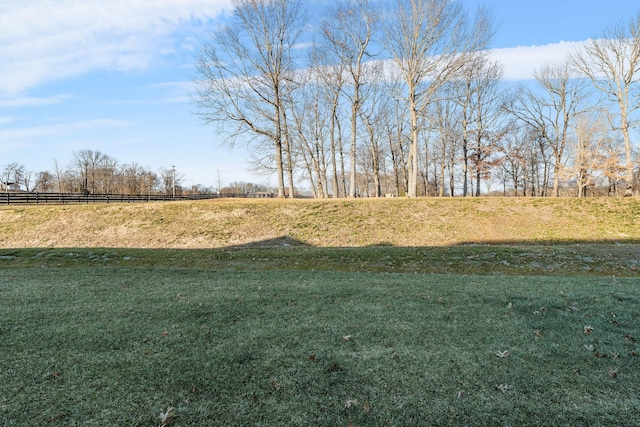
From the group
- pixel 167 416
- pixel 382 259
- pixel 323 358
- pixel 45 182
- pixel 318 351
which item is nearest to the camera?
pixel 167 416

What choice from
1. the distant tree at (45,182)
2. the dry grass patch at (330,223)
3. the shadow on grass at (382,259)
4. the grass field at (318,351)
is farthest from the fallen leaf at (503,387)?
the distant tree at (45,182)

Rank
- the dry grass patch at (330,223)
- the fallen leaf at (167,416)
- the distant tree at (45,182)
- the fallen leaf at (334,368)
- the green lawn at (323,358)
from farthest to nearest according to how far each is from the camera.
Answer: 1. the distant tree at (45,182)
2. the dry grass patch at (330,223)
3. the fallen leaf at (334,368)
4. the green lawn at (323,358)
5. the fallen leaf at (167,416)

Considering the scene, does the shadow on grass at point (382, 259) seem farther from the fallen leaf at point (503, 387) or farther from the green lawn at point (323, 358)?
the fallen leaf at point (503, 387)

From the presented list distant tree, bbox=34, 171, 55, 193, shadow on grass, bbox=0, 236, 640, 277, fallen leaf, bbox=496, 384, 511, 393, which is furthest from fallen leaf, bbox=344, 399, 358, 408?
distant tree, bbox=34, 171, 55, 193

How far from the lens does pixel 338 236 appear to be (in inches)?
676

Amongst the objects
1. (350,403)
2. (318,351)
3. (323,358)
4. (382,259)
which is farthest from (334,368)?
(382,259)

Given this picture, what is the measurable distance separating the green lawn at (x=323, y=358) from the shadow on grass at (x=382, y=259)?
4.68m

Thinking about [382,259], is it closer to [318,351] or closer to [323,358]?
[318,351]

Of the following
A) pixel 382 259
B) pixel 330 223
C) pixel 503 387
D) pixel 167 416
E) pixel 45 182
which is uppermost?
pixel 45 182

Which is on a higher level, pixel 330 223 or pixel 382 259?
pixel 330 223

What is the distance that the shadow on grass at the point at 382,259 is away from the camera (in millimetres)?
10648

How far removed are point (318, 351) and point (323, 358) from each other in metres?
0.18

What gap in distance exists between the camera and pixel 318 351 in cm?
375

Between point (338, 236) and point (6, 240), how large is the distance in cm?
1856
